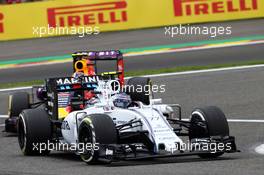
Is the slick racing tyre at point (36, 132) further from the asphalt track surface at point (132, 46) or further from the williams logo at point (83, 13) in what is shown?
the williams logo at point (83, 13)

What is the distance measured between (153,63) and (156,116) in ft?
42.8

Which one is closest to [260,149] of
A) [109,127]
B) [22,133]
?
[109,127]

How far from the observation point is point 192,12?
30.8 metres

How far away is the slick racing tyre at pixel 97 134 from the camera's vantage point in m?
12.4

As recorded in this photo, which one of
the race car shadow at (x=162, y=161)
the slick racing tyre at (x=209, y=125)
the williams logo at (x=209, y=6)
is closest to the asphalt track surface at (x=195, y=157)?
the race car shadow at (x=162, y=161)

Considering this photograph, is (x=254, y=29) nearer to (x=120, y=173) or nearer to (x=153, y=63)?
(x=153, y=63)

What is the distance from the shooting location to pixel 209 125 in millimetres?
13047

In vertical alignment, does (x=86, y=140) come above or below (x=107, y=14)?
below

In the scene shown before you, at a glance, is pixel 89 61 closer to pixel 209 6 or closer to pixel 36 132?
pixel 36 132

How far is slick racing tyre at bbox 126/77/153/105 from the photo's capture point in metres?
16.4

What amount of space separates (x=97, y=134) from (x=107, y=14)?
18.6 meters

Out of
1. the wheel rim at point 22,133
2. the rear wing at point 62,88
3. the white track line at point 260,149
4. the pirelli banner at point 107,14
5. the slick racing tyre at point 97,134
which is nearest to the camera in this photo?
the slick racing tyre at point 97,134

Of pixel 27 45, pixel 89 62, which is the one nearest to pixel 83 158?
pixel 89 62

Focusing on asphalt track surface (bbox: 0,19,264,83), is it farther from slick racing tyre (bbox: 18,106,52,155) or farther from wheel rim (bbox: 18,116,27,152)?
slick racing tyre (bbox: 18,106,52,155)
